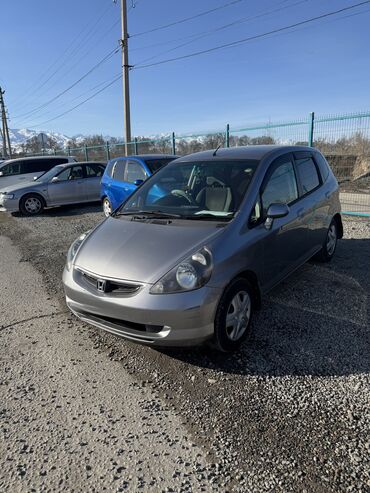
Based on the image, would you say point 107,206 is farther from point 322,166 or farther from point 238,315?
point 238,315

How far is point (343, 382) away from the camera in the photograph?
111 inches

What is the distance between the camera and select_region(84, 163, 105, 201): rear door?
1215 cm

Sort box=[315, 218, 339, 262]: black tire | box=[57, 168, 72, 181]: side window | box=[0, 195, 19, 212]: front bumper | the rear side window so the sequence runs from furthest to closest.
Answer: box=[57, 168, 72, 181]: side window < box=[0, 195, 19, 212]: front bumper < box=[315, 218, 339, 262]: black tire < the rear side window

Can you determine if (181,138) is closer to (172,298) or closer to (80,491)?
(172,298)

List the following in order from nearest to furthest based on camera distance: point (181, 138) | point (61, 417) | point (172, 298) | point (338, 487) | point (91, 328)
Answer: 1. point (338, 487)
2. point (61, 417)
3. point (172, 298)
4. point (91, 328)
5. point (181, 138)

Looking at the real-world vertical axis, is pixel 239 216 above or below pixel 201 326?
above

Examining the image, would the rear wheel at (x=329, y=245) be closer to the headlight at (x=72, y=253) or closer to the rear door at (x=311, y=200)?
the rear door at (x=311, y=200)

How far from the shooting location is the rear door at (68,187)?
11641 millimetres

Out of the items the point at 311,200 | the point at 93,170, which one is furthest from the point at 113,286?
the point at 93,170

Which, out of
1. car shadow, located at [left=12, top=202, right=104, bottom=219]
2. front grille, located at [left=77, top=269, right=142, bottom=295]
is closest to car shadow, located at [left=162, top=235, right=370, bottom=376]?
front grille, located at [left=77, top=269, right=142, bottom=295]

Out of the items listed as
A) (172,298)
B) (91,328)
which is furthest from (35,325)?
(172,298)

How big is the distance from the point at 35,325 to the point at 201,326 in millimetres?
2061

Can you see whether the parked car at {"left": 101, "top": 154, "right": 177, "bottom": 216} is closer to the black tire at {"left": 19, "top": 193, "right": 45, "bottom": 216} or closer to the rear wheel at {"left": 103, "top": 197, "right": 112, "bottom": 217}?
the rear wheel at {"left": 103, "top": 197, "right": 112, "bottom": 217}

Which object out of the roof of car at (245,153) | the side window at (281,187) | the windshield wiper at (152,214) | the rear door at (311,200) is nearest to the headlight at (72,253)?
the windshield wiper at (152,214)
